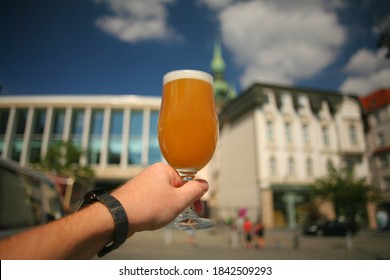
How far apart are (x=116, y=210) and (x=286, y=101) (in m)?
25.8

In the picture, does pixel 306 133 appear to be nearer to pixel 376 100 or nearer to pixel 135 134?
pixel 376 100

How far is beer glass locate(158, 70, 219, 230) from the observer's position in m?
1.04

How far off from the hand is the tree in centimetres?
2303

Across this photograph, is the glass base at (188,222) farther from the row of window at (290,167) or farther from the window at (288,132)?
the window at (288,132)

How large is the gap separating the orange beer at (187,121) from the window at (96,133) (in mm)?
34769

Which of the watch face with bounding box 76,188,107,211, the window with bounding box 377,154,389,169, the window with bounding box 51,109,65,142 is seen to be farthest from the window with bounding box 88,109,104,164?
the watch face with bounding box 76,188,107,211

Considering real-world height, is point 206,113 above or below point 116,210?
above

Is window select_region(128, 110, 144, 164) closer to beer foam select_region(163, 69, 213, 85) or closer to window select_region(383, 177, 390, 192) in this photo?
window select_region(383, 177, 390, 192)

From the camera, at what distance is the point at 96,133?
34.0 meters
